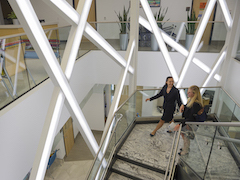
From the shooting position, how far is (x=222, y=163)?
7.91ft

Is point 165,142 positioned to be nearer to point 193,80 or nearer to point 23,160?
point 23,160

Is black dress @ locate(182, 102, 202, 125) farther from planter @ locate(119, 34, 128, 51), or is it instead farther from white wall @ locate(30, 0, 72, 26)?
white wall @ locate(30, 0, 72, 26)

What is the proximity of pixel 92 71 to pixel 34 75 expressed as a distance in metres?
3.20

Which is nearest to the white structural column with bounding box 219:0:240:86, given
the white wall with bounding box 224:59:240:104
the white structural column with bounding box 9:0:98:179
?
the white wall with bounding box 224:59:240:104

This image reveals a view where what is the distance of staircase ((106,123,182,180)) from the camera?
3537 mm

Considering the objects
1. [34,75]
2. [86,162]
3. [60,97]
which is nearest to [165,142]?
[60,97]

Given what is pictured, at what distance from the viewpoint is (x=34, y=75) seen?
11.8 ft

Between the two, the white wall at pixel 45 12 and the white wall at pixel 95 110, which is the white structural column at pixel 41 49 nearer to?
the white wall at pixel 95 110

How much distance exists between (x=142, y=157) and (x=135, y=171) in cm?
29

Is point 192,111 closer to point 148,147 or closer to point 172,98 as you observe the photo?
point 172,98

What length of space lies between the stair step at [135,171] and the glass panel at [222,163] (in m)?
1.12

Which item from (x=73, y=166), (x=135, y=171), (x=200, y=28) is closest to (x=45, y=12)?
(x=73, y=166)

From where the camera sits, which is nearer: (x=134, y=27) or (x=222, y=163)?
(x=222, y=163)

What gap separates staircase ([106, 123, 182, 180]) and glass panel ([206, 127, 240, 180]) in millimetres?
1107
